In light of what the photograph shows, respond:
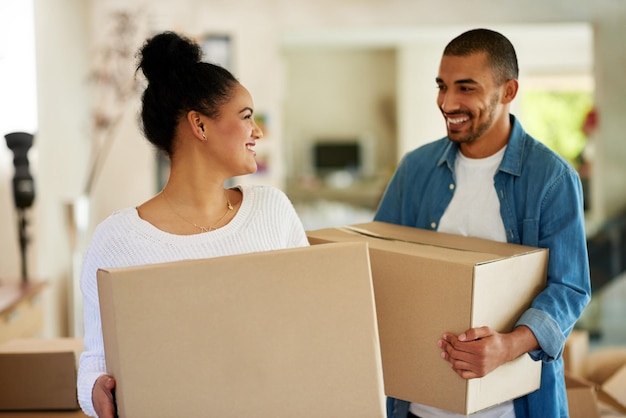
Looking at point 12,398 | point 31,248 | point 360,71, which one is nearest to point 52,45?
point 31,248

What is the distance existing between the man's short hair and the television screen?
354 inches

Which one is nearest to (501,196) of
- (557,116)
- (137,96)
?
(137,96)

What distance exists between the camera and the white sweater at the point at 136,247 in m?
1.33

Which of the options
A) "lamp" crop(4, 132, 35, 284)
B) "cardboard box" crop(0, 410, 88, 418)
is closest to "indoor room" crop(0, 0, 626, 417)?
"lamp" crop(4, 132, 35, 284)

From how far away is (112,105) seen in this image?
16.9ft

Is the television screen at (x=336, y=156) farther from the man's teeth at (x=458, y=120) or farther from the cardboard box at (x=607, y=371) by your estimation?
the man's teeth at (x=458, y=120)

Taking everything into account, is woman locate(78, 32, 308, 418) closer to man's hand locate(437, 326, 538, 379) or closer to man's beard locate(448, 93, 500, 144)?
man's hand locate(437, 326, 538, 379)

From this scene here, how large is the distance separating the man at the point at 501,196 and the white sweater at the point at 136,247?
0.39m

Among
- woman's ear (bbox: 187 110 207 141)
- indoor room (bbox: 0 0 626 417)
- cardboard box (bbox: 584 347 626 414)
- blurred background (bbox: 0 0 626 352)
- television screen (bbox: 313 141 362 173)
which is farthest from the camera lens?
television screen (bbox: 313 141 362 173)

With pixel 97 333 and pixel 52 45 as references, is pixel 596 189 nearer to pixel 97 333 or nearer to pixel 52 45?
pixel 52 45

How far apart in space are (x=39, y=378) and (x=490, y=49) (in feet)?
4.48

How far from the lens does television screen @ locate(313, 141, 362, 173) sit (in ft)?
35.2

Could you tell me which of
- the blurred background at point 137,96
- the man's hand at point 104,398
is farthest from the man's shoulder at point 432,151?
the blurred background at point 137,96

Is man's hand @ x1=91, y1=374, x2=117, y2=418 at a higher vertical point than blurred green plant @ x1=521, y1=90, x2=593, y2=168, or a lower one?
lower
